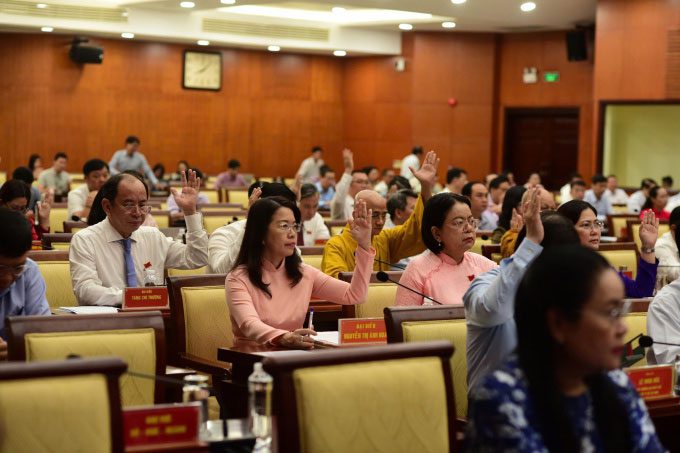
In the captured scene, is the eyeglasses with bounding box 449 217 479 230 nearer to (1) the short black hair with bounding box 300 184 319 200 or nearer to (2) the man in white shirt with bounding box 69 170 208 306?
(2) the man in white shirt with bounding box 69 170 208 306

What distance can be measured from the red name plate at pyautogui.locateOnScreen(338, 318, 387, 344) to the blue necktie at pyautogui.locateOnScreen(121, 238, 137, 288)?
1.46 meters

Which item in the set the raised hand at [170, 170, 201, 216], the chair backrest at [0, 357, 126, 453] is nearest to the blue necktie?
the raised hand at [170, 170, 201, 216]

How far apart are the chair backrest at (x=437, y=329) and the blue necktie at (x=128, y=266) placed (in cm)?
193

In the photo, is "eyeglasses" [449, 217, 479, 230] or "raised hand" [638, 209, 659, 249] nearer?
"eyeglasses" [449, 217, 479, 230]

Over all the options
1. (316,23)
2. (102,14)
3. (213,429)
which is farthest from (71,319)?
(316,23)

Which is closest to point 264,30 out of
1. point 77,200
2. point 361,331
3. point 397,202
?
point 77,200

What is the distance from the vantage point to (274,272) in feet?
13.7

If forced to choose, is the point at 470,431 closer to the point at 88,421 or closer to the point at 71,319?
the point at 88,421

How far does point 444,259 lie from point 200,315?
103 centimetres

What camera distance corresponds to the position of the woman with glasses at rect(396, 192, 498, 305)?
13.9 ft

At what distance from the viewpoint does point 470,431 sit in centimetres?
194

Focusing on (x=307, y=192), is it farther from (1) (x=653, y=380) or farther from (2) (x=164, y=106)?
(2) (x=164, y=106)

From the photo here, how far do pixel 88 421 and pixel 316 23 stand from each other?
16.7 meters

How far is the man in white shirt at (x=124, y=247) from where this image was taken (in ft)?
15.5
